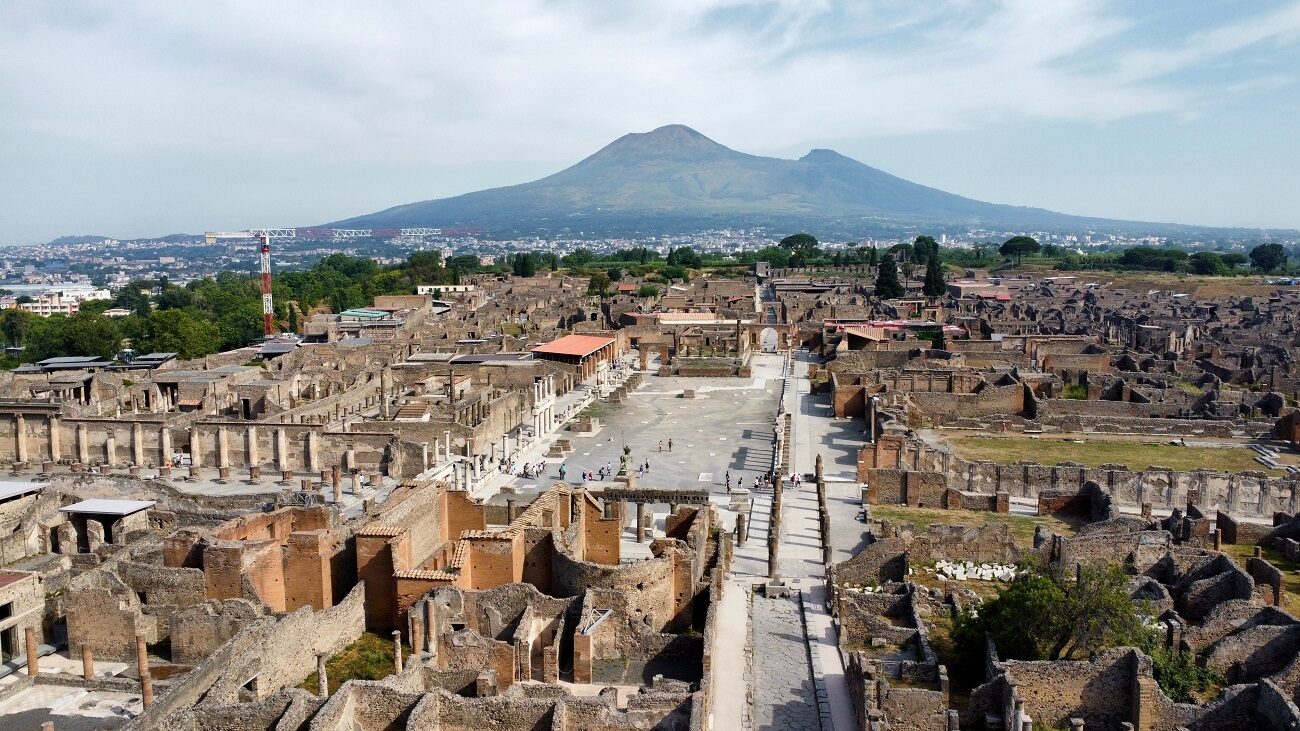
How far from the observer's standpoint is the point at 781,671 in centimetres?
2338

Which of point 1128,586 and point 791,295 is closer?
point 1128,586

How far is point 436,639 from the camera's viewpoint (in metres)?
22.5

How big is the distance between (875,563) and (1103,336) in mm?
66190

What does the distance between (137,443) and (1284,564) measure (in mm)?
45812

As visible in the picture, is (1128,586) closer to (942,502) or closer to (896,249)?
(942,502)

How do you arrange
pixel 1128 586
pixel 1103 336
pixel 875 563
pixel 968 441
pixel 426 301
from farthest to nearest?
pixel 426 301
pixel 1103 336
pixel 968 441
pixel 875 563
pixel 1128 586

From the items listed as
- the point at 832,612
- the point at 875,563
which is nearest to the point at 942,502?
the point at 875,563

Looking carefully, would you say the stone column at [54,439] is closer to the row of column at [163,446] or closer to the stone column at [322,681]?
the row of column at [163,446]

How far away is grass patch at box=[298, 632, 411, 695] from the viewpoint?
21750 mm

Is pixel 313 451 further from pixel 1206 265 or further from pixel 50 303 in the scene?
pixel 1206 265

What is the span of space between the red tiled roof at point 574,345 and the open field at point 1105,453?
28.6 meters

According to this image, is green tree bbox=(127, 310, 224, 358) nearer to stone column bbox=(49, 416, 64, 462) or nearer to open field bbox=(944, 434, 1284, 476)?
stone column bbox=(49, 416, 64, 462)

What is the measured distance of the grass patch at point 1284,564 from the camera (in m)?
27.3

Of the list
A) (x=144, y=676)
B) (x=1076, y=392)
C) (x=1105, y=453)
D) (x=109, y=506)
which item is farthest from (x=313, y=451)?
(x=1076, y=392)
